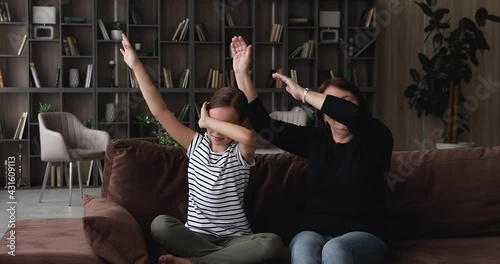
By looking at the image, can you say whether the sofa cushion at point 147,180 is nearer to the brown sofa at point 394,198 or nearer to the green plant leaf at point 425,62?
the brown sofa at point 394,198

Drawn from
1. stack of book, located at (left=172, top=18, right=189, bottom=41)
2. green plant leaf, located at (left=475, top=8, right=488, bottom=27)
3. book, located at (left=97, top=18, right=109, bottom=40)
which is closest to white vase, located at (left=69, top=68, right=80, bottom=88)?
book, located at (left=97, top=18, right=109, bottom=40)

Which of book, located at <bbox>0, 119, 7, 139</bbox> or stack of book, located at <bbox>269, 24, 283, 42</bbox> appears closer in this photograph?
book, located at <bbox>0, 119, 7, 139</bbox>

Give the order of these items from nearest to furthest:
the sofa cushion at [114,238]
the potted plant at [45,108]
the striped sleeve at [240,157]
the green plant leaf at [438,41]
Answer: the sofa cushion at [114,238] → the striped sleeve at [240,157] → the potted plant at [45,108] → the green plant leaf at [438,41]

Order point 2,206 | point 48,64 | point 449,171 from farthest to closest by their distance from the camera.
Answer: point 48,64
point 2,206
point 449,171

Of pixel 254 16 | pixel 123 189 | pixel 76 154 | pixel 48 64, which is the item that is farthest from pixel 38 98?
pixel 123 189

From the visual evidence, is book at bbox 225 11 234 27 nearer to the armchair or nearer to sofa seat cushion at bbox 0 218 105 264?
the armchair

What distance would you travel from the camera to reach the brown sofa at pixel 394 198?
2.71m

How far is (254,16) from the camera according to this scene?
8297 mm

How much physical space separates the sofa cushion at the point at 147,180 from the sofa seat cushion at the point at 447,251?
2.75 feet

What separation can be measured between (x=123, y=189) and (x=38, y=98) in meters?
5.74

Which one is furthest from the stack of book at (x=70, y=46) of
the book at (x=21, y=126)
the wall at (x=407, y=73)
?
the wall at (x=407, y=73)

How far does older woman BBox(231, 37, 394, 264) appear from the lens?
2.57 m

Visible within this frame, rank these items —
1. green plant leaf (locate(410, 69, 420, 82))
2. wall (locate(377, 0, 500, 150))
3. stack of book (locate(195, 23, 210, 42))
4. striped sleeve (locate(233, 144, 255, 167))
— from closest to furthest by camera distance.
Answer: striped sleeve (locate(233, 144, 255, 167)), stack of book (locate(195, 23, 210, 42)), green plant leaf (locate(410, 69, 420, 82)), wall (locate(377, 0, 500, 150))

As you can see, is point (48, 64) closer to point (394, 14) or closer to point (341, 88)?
point (394, 14)
